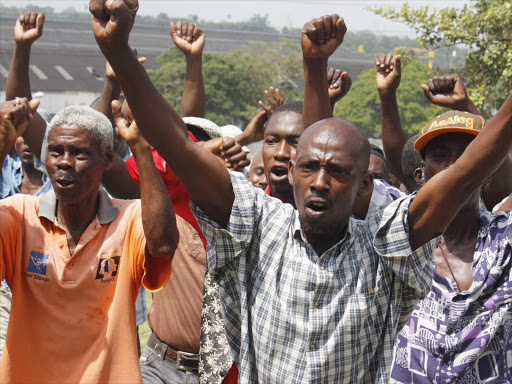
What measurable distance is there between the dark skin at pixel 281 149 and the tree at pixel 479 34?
18.6 feet

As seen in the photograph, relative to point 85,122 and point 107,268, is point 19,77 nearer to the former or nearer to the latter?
point 85,122

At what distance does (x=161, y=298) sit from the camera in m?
4.46

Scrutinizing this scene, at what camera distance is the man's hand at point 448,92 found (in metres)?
4.40

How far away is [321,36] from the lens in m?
3.40

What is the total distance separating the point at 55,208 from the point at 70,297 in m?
0.44

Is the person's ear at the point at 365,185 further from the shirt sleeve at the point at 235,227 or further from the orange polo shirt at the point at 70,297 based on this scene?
the orange polo shirt at the point at 70,297

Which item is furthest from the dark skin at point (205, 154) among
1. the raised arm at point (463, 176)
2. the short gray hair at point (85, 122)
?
the short gray hair at point (85, 122)

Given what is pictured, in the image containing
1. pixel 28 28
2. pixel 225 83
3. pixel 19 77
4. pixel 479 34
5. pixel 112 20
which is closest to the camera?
pixel 112 20

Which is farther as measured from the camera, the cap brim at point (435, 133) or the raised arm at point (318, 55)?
the cap brim at point (435, 133)

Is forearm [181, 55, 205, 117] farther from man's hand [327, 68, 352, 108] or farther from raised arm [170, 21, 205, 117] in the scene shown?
man's hand [327, 68, 352, 108]

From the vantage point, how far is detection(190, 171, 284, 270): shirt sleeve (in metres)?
2.95

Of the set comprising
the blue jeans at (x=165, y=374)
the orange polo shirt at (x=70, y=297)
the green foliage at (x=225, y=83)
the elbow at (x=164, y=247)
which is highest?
the elbow at (x=164, y=247)

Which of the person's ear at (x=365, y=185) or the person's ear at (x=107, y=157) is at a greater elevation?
the person's ear at (x=365, y=185)

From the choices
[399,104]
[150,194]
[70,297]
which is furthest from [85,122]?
[399,104]
